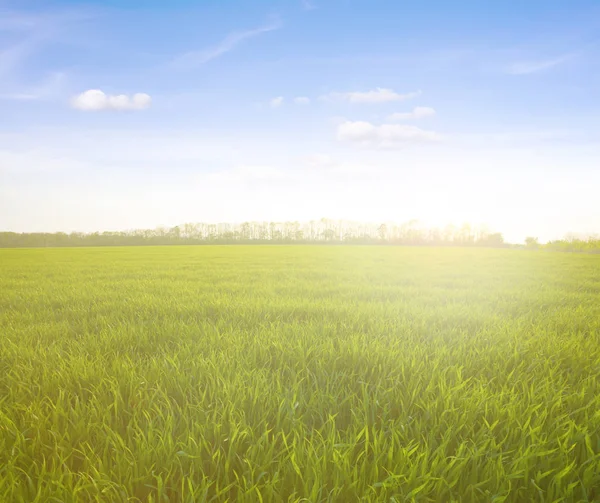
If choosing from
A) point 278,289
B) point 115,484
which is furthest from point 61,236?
point 115,484

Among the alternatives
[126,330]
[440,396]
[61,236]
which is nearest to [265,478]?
[440,396]

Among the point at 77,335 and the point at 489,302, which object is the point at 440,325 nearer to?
the point at 489,302

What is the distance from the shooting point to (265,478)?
1.55 m

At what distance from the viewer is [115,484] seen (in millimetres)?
1403

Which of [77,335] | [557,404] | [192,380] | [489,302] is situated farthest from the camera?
[489,302]

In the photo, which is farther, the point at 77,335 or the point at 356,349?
the point at 77,335

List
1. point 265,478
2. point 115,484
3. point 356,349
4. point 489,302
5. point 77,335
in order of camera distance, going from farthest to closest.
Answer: point 489,302, point 77,335, point 356,349, point 265,478, point 115,484

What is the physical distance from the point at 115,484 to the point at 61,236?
290 ft

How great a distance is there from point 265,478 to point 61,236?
88730 millimetres

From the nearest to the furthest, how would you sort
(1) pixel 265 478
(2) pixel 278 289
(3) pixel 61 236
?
(1) pixel 265 478 → (2) pixel 278 289 → (3) pixel 61 236

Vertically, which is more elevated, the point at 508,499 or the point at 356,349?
the point at 356,349

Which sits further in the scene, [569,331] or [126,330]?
[569,331]

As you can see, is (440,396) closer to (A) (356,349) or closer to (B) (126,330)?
(A) (356,349)

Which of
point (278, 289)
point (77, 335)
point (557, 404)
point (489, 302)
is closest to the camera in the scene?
point (557, 404)
